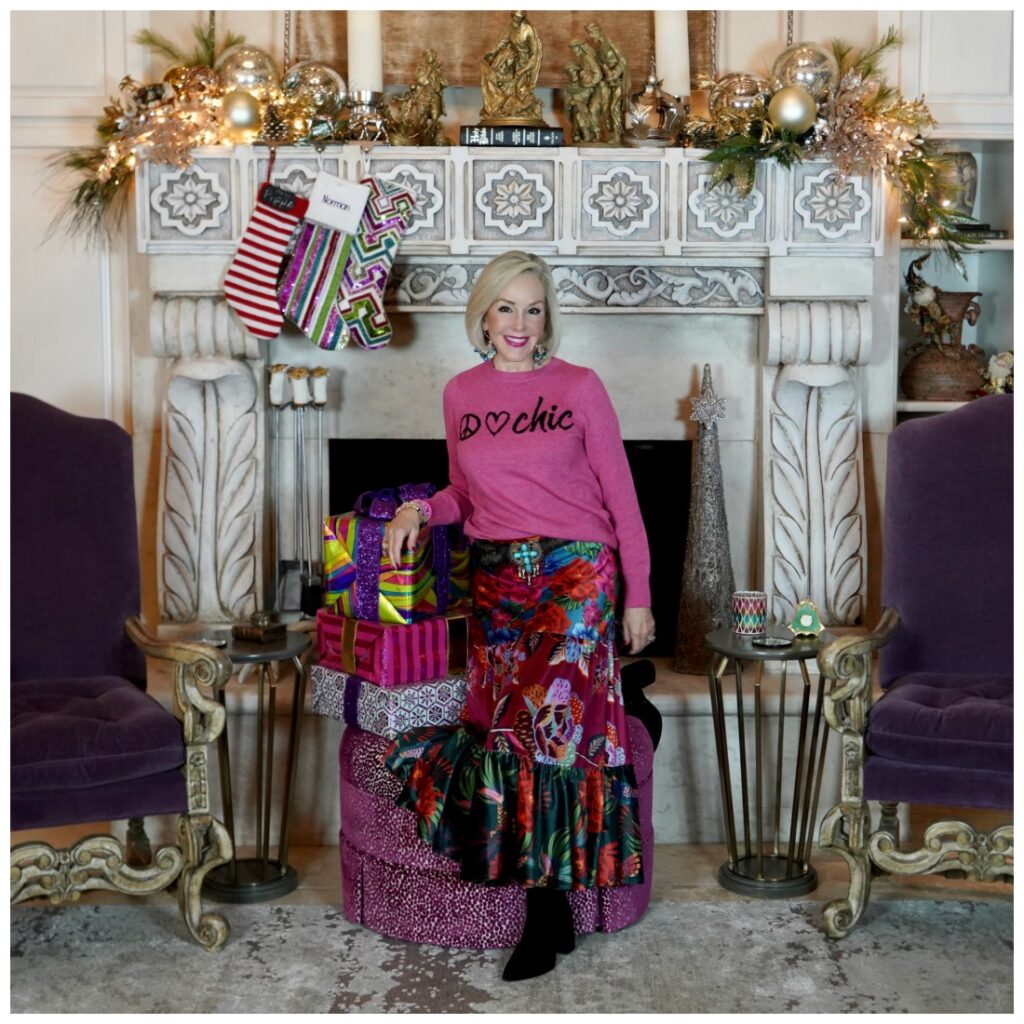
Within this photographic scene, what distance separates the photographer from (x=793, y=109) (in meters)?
3.52

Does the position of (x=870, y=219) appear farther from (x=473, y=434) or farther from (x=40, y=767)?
(x=40, y=767)

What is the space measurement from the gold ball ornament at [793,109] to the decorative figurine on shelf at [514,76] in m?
0.61

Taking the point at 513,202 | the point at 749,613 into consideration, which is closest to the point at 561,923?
the point at 749,613

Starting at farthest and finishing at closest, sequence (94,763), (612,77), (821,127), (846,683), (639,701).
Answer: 1. (612,77)
2. (821,127)
3. (639,701)
4. (846,683)
5. (94,763)

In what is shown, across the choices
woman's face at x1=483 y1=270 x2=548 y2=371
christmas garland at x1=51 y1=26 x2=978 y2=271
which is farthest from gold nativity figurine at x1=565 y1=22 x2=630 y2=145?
woman's face at x1=483 y1=270 x2=548 y2=371

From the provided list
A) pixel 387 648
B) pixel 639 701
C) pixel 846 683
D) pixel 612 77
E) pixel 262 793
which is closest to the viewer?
pixel 846 683

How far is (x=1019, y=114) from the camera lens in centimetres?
309

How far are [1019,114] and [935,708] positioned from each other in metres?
1.36

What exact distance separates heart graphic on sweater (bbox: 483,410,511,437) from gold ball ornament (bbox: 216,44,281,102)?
1.24 metres

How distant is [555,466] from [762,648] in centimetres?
68

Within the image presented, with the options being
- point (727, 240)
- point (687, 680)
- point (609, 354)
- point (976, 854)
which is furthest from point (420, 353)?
point (976, 854)

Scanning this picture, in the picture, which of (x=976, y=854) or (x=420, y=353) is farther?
(x=420, y=353)

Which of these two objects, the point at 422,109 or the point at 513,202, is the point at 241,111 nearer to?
the point at 422,109

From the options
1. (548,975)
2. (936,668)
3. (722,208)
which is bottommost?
(548,975)
